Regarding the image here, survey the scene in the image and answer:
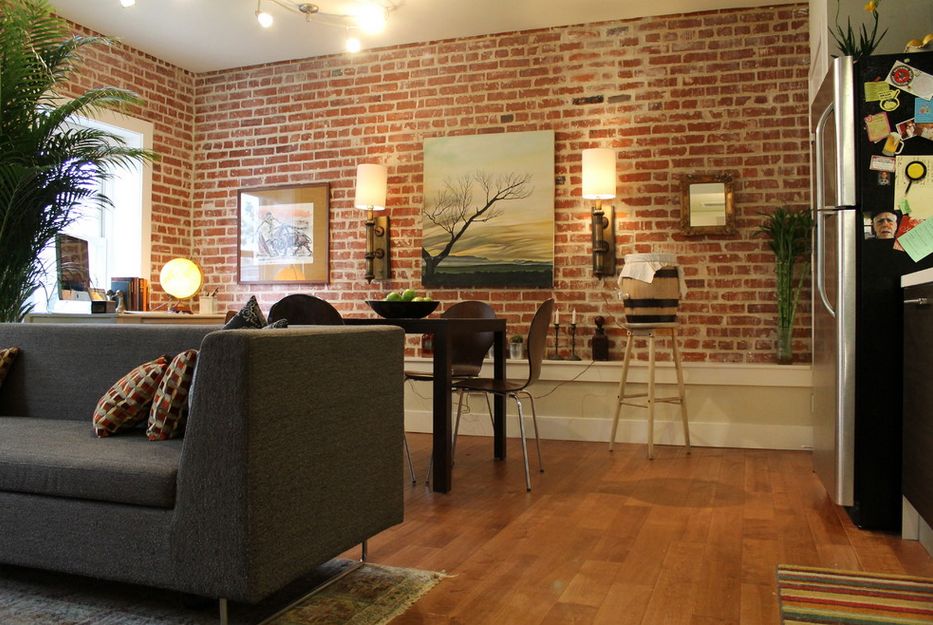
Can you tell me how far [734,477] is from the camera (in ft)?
12.4

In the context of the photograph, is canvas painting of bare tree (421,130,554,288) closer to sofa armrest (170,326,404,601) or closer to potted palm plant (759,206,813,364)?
potted palm plant (759,206,813,364)

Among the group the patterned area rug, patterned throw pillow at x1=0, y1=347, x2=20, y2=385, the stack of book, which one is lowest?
the patterned area rug

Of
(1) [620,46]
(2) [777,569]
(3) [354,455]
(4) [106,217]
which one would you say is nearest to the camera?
(3) [354,455]

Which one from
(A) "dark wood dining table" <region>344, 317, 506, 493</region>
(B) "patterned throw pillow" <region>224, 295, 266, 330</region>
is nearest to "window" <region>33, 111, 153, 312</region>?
(A) "dark wood dining table" <region>344, 317, 506, 493</region>

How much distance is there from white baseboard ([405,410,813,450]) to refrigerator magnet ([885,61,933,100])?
2283 mm

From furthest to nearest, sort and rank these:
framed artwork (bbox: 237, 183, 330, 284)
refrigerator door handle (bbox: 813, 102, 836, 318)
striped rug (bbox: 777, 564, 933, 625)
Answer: framed artwork (bbox: 237, 183, 330, 284) < refrigerator door handle (bbox: 813, 102, 836, 318) < striped rug (bbox: 777, 564, 933, 625)

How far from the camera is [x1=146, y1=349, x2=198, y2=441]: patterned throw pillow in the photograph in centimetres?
228

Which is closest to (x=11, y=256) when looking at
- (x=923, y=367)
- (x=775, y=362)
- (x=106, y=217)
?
(x=106, y=217)

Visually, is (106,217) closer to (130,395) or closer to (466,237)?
(466,237)

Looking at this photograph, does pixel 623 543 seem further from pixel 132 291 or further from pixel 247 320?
pixel 132 291

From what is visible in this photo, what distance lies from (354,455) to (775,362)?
337 centimetres

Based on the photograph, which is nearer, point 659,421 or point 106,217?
point 659,421

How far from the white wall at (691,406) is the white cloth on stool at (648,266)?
0.71 meters

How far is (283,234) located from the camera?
582 centimetres
